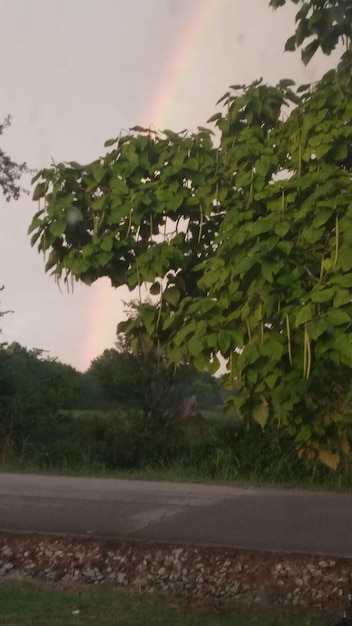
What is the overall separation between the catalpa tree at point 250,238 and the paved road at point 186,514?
3.33 meters

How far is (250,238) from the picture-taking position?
6.43 metres

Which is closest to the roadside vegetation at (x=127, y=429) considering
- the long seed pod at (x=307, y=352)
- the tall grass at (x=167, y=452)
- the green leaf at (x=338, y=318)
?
the tall grass at (x=167, y=452)

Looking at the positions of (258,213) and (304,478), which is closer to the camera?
(258,213)

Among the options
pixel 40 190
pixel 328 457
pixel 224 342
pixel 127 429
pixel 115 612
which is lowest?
pixel 115 612

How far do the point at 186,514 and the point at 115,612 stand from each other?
415 cm

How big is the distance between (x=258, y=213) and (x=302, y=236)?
0.83 m

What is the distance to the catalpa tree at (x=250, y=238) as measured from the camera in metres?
5.96

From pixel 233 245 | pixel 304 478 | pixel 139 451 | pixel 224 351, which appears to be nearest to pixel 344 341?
pixel 224 351

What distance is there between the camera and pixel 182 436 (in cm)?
2055

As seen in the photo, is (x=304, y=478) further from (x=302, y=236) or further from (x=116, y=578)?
(x=302, y=236)

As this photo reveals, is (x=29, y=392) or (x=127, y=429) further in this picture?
(x=29, y=392)

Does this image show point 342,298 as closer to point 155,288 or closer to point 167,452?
point 155,288

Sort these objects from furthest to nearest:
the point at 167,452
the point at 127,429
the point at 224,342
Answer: the point at 127,429 < the point at 167,452 < the point at 224,342

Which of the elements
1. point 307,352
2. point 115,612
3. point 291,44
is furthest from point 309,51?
point 115,612
